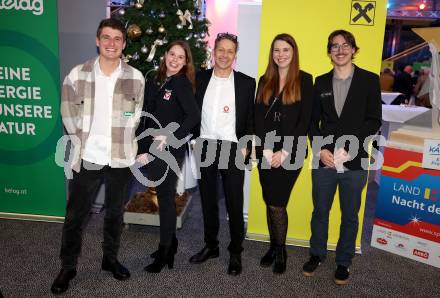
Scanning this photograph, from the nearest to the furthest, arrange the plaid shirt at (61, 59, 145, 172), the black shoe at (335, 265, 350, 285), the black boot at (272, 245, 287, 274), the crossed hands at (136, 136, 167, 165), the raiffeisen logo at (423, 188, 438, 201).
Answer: the plaid shirt at (61, 59, 145, 172), the crossed hands at (136, 136, 167, 165), the black shoe at (335, 265, 350, 285), the black boot at (272, 245, 287, 274), the raiffeisen logo at (423, 188, 438, 201)

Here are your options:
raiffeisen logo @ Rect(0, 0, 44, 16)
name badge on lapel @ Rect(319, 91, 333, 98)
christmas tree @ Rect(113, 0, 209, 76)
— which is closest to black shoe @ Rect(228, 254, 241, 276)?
name badge on lapel @ Rect(319, 91, 333, 98)

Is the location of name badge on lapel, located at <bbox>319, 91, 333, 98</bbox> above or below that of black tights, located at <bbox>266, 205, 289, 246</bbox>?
above

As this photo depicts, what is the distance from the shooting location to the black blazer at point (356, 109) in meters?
2.70

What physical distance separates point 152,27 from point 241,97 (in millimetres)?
1344

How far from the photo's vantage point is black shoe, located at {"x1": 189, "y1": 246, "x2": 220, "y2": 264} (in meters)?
3.09

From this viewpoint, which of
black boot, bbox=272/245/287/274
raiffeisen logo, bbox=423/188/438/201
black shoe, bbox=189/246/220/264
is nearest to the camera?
black boot, bbox=272/245/287/274

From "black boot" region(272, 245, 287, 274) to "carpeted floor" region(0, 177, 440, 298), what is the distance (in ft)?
0.18

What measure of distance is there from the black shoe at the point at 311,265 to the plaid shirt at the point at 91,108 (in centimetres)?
152

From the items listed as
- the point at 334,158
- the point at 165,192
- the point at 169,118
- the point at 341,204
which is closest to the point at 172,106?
the point at 169,118

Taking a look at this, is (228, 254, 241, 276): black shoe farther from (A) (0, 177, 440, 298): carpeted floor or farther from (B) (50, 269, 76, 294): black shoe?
(B) (50, 269, 76, 294): black shoe

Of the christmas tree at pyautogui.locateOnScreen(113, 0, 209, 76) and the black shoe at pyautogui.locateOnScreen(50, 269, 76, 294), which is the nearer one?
the black shoe at pyautogui.locateOnScreen(50, 269, 76, 294)

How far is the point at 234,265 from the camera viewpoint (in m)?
2.96

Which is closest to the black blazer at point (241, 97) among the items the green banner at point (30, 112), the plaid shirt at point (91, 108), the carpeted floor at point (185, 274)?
the plaid shirt at point (91, 108)

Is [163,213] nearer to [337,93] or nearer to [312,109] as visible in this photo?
[312,109]
